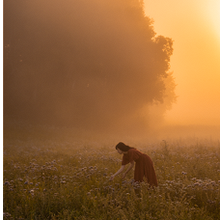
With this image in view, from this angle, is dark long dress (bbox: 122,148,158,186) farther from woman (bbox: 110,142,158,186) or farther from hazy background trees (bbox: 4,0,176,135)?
hazy background trees (bbox: 4,0,176,135)

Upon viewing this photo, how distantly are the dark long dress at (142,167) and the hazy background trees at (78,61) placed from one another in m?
20.9

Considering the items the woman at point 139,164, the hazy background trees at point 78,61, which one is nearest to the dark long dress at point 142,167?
the woman at point 139,164

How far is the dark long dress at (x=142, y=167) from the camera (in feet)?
20.0

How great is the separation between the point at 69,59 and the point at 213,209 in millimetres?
23352

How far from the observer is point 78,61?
2586cm

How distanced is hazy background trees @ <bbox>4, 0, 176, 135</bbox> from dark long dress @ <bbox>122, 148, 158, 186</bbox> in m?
20.9

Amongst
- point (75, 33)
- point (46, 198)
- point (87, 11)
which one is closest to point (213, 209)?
point (46, 198)

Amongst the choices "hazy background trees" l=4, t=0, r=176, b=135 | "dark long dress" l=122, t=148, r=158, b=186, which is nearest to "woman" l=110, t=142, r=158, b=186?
"dark long dress" l=122, t=148, r=158, b=186

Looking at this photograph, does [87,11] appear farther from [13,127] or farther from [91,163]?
[91,163]

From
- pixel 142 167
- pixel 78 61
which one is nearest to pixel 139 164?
pixel 142 167

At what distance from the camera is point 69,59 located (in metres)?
25.8

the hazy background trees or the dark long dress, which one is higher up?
the hazy background trees

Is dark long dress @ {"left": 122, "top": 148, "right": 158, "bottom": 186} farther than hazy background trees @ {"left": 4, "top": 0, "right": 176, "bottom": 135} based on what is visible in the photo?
No

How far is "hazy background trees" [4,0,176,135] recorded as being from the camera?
26047 millimetres
